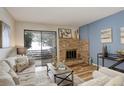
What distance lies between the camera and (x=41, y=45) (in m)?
5.61

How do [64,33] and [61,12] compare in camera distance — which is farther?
[64,33]

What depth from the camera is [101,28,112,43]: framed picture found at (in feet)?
13.7

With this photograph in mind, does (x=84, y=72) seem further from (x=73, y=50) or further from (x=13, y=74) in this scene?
(x=13, y=74)

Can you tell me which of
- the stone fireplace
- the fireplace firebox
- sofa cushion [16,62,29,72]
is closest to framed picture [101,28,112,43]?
the stone fireplace

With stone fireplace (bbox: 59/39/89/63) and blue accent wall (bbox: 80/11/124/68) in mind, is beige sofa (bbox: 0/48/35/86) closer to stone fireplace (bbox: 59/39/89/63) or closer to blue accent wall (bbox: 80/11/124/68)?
stone fireplace (bbox: 59/39/89/63)

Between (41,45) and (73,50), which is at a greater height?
(41,45)

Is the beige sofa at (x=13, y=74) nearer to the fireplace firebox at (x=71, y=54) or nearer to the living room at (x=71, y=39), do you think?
the living room at (x=71, y=39)

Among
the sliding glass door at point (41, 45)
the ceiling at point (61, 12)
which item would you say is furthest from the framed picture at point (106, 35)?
the sliding glass door at point (41, 45)

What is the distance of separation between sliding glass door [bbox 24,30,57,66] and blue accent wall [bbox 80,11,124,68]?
1745 mm

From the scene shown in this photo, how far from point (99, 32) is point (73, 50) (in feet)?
6.02

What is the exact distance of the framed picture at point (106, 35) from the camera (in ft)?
13.7

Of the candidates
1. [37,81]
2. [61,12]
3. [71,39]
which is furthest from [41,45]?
[37,81]

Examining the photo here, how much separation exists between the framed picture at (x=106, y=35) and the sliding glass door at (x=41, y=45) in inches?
95.6
